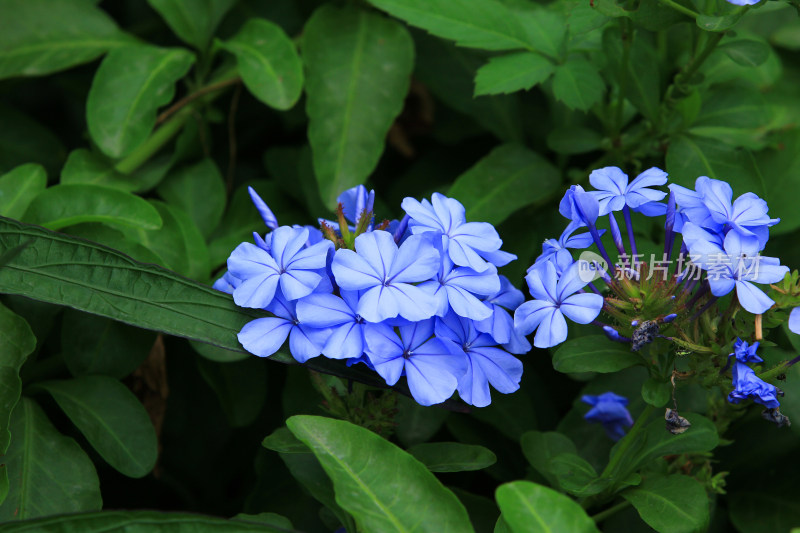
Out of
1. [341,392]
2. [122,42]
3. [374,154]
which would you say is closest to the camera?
[341,392]

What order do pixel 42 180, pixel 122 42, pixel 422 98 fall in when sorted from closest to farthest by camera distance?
1. pixel 42 180
2. pixel 122 42
3. pixel 422 98

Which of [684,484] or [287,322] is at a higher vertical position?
[287,322]

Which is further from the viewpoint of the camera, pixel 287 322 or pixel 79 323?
pixel 79 323

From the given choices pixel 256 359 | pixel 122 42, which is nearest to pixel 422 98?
pixel 122 42

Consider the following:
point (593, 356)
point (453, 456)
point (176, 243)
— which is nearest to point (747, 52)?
point (593, 356)

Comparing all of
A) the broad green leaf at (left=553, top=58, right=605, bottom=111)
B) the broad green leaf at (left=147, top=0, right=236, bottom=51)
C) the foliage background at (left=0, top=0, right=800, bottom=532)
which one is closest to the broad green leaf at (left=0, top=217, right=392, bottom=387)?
the foliage background at (left=0, top=0, right=800, bottom=532)

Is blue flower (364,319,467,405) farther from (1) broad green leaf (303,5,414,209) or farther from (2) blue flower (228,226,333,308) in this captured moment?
(1) broad green leaf (303,5,414,209)

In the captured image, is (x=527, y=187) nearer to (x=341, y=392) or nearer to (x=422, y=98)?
(x=422, y=98)
